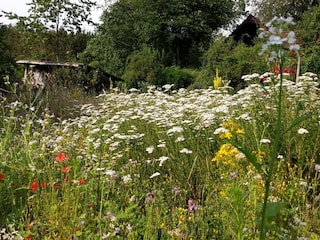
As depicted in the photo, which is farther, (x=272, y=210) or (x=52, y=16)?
(x=52, y=16)

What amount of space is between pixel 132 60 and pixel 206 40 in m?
6.45

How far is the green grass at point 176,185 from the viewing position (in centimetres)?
211

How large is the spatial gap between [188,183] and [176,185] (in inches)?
7.1

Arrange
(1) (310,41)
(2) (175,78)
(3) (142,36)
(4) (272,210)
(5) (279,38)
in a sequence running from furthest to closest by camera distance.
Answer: (3) (142,36) < (2) (175,78) < (1) (310,41) < (4) (272,210) < (5) (279,38)

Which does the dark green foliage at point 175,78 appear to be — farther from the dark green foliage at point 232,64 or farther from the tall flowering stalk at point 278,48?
the tall flowering stalk at point 278,48

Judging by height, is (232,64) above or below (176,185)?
above

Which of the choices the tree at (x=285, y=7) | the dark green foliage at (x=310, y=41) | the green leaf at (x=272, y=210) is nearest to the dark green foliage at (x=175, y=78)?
the tree at (x=285, y=7)

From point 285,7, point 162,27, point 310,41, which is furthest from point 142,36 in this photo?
point 310,41

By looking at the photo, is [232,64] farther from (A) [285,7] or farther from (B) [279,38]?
(B) [279,38]

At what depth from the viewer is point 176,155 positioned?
362 cm

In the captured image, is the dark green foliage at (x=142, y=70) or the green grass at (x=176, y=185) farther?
the dark green foliage at (x=142, y=70)

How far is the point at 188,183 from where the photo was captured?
10.1 feet

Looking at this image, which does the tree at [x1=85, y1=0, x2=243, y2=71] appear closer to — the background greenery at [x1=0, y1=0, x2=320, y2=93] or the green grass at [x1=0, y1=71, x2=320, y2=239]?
the background greenery at [x1=0, y1=0, x2=320, y2=93]

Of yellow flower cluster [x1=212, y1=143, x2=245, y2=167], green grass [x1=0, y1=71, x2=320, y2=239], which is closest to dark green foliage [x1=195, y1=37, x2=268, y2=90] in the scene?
green grass [x1=0, y1=71, x2=320, y2=239]
